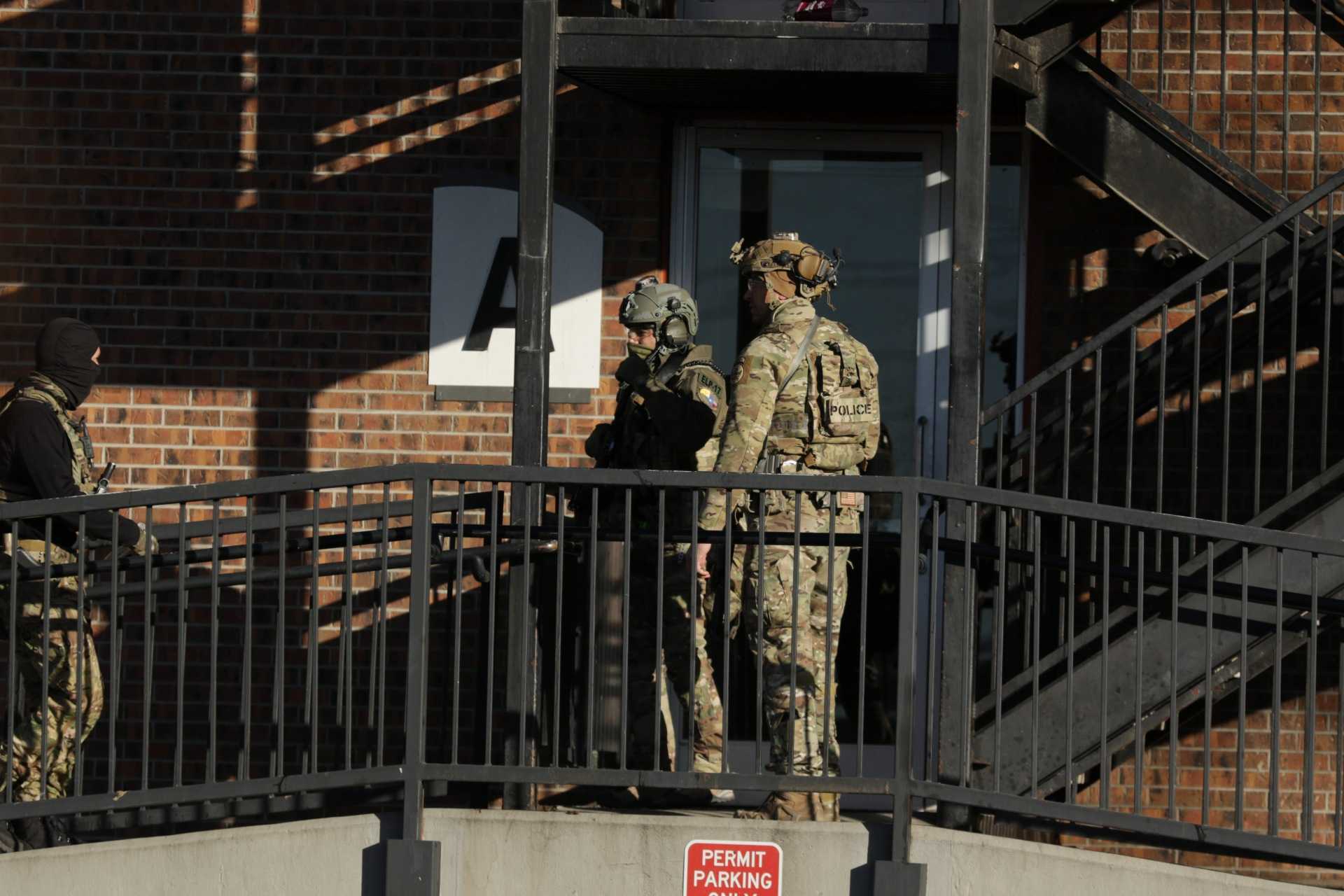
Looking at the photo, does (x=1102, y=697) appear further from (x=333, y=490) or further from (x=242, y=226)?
(x=242, y=226)

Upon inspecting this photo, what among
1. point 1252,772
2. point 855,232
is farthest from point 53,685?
point 1252,772

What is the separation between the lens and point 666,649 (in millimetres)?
6465

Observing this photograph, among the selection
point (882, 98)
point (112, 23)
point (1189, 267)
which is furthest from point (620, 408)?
point (112, 23)

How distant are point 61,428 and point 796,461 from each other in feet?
8.33

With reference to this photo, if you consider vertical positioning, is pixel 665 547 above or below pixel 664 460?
below

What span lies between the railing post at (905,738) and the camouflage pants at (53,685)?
267 cm

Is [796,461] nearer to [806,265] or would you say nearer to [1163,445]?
[806,265]

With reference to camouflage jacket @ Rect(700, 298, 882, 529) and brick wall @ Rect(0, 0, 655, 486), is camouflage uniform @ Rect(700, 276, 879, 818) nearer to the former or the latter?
camouflage jacket @ Rect(700, 298, 882, 529)

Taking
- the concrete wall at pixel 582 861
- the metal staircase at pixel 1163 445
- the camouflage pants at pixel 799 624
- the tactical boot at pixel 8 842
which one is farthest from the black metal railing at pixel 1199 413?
the tactical boot at pixel 8 842

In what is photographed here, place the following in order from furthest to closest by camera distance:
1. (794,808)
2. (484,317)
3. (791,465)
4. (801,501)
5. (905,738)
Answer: (484,317) → (791,465) → (794,808) → (801,501) → (905,738)

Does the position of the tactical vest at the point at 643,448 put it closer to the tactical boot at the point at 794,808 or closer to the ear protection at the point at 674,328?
the ear protection at the point at 674,328

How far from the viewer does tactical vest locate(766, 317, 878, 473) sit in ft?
20.0

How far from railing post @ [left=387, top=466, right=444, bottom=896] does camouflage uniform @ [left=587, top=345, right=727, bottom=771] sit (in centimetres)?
93

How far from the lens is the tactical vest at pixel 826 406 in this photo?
609 centimetres
